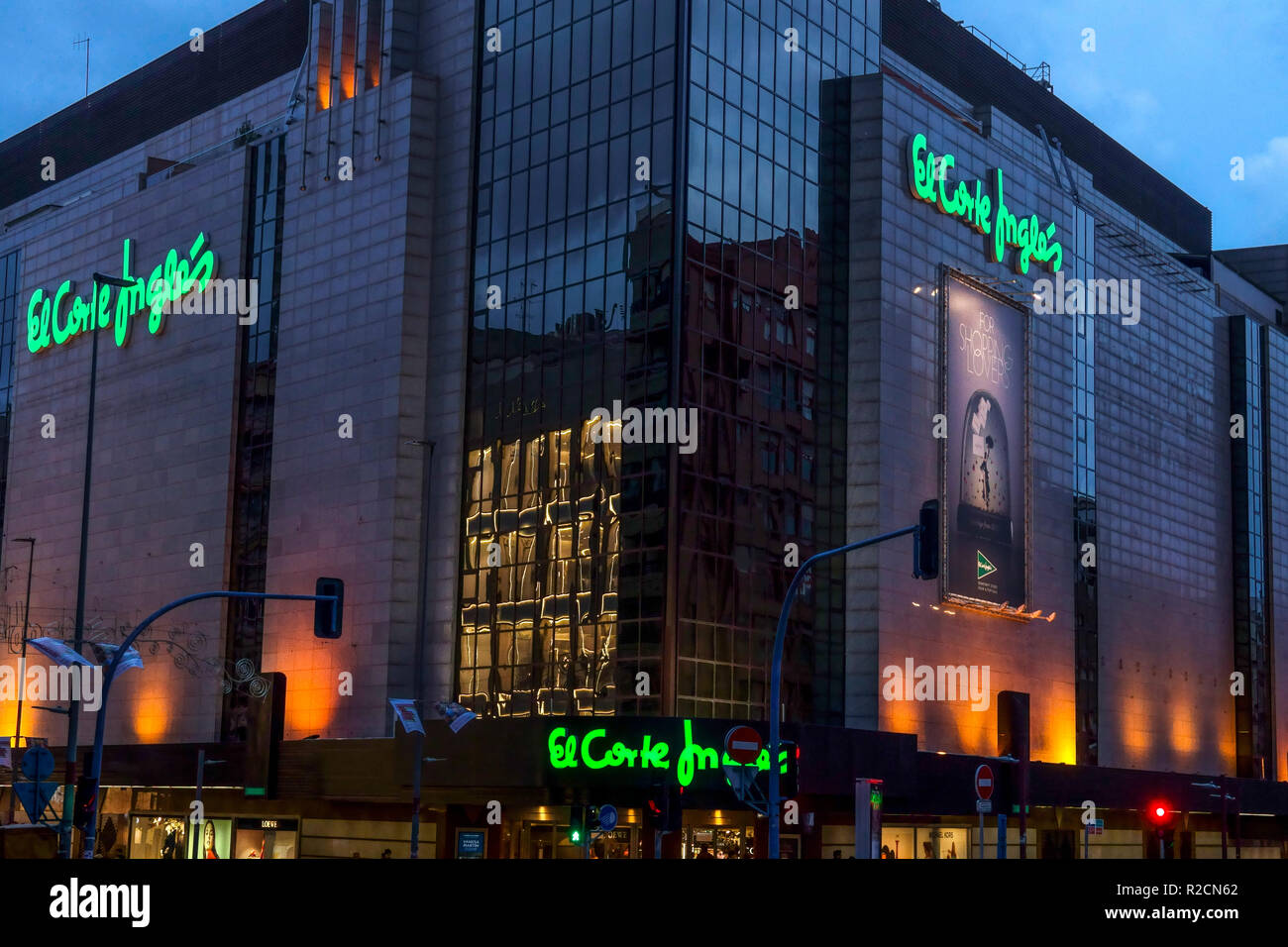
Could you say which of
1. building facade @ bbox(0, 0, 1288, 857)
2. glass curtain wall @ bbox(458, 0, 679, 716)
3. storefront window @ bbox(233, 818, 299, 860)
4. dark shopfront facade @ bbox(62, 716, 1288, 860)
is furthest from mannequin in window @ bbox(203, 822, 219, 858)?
glass curtain wall @ bbox(458, 0, 679, 716)

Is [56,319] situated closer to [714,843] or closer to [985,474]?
[714,843]

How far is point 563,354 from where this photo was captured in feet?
177

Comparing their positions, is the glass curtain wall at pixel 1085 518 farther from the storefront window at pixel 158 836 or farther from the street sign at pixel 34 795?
the street sign at pixel 34 795

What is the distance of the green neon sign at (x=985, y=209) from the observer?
59.5 meters

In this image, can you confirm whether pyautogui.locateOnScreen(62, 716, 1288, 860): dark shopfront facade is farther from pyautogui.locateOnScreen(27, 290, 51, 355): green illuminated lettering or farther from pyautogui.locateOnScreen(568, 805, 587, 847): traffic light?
pyautogui.locateOnScreen(27, 290, 51, 355): green illuminated lettering

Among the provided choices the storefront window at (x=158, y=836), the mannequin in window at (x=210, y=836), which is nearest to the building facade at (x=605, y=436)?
the storefront window at (x=158, y=836)

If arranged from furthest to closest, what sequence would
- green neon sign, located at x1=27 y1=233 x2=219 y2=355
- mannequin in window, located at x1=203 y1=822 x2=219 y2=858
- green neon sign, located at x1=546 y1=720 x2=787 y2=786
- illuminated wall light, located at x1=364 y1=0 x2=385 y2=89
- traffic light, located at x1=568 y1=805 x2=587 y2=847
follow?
1. green neon sign, located at x1=27 y1=233 x2=219 y2=355
2. mannequin in window, located at x1=203 y1=822 x2=219 y2=858
3. illuminated wall light, located at x1=364 y1=0 x2=385 y2=89
4. green neon sign, located at x1=546 y1=720 x2=787 y2=786
5. traffic light, located at x1=568 y1=805 x2=587 y2=847

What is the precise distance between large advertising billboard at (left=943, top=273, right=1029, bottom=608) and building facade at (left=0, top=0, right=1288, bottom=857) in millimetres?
→ 206

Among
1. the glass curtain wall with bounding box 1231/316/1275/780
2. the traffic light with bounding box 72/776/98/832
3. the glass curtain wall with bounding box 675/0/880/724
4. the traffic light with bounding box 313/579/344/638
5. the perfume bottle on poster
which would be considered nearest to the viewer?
the traffic light with bounding box 313/579/344/638

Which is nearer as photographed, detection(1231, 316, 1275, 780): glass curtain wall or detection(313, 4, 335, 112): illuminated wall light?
detection(313, 4, 335, 112): illuminated wall light

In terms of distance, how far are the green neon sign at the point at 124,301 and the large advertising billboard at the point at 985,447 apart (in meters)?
30.4

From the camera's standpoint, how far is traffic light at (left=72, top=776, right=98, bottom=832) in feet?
118

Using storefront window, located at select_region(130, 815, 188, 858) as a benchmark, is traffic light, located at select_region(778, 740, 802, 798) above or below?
above
